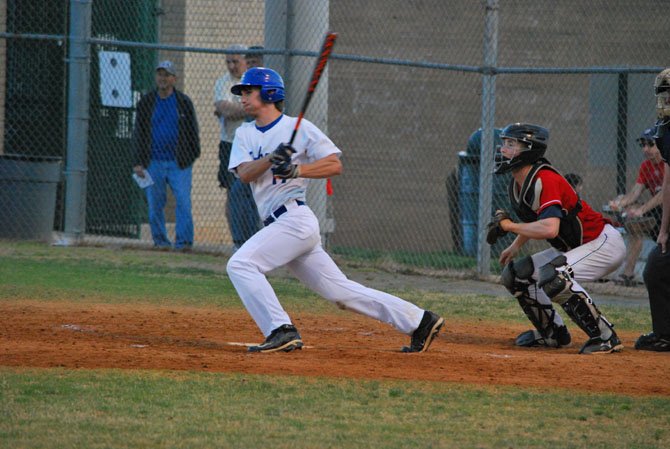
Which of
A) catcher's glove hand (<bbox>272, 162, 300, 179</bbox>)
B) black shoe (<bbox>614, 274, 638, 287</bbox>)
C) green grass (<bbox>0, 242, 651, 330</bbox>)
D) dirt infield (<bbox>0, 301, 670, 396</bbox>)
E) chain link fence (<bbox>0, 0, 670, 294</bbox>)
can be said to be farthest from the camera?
chain link fence (<bbox>0, 0, 670, 294</bbox>)

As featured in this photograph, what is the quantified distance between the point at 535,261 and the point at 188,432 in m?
3.55

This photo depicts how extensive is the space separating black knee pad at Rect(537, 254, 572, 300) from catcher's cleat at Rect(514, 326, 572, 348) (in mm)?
537

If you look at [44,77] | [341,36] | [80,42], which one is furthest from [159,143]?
[341,36]

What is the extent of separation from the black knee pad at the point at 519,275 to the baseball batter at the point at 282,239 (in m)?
0.81

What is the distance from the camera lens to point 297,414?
5438mm

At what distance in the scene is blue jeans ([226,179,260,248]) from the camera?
12773 mm

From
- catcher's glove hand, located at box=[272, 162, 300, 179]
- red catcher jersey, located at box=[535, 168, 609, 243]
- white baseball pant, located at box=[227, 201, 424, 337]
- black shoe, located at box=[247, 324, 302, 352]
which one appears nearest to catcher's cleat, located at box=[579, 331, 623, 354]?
red catcher jersey, located at box=[535, 168, 609, 243]

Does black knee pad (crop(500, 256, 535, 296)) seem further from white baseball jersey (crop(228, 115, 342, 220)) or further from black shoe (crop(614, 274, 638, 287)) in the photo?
black shoe (crop(614, 274, 638, 287))

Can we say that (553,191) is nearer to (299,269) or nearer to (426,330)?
(426,330)

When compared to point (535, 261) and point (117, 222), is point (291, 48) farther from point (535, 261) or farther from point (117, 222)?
point (535, 261)

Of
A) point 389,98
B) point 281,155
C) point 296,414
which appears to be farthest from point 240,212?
point 296,414

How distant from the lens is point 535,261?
310 inches

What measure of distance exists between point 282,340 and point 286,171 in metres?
1.06

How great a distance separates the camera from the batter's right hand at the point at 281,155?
268 inches
